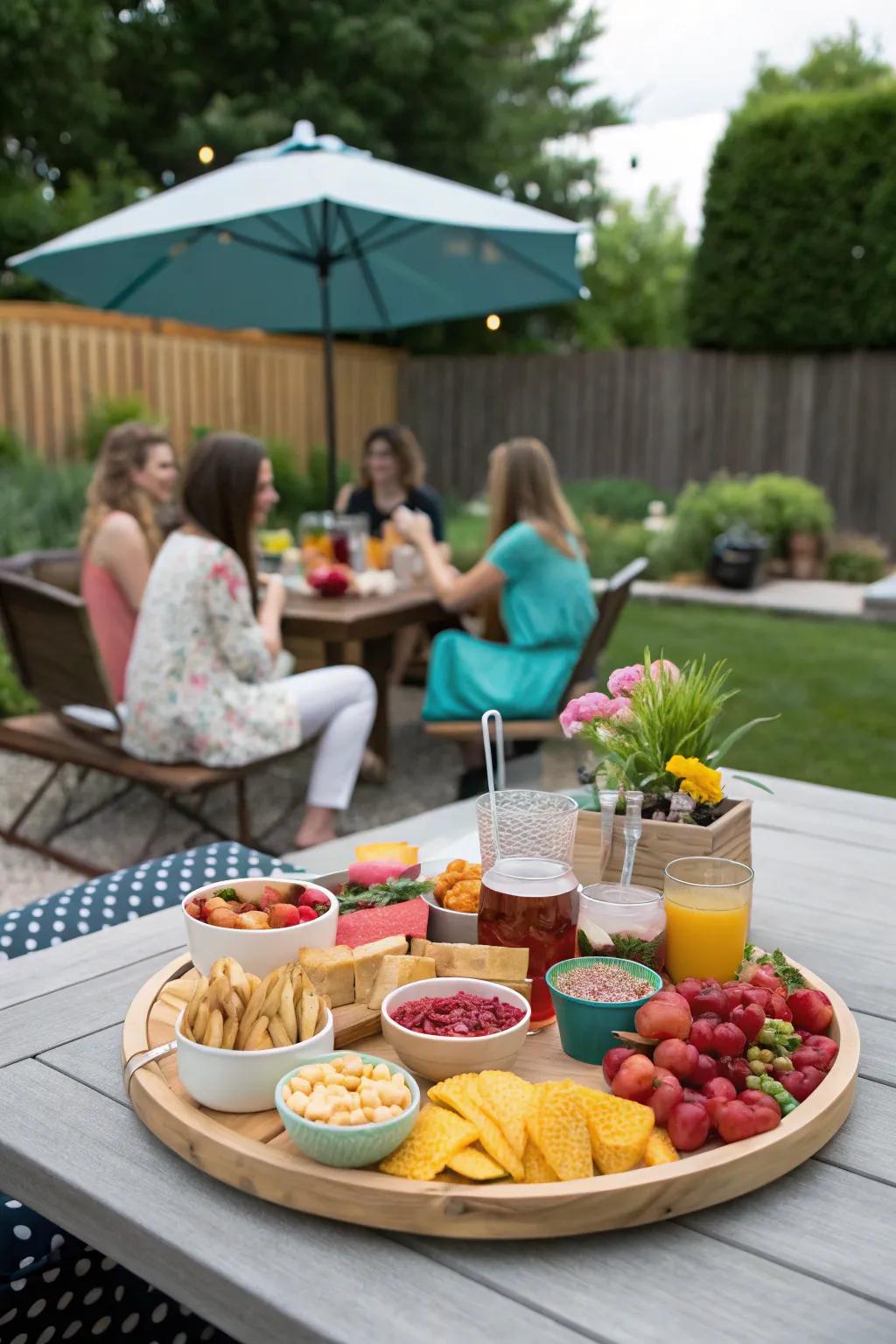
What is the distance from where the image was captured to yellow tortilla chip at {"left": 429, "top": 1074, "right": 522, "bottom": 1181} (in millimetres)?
1069

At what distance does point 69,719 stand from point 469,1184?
3155 mm

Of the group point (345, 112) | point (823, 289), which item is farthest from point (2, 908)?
point (345, 112)

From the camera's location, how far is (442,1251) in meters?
1.02

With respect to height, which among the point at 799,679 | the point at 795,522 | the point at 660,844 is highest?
the point at 660,844

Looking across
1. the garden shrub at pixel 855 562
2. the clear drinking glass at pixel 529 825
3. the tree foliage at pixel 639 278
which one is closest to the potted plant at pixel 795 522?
the garden shrub at pixel 855 562

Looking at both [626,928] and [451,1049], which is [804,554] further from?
[451,1049]

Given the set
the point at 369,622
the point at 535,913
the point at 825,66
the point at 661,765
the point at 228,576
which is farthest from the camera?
the point at 825,66

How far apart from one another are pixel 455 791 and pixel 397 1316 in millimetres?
3926

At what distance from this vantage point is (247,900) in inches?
57.3

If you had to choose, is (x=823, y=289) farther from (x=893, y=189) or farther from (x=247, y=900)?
(x=247, y=900)

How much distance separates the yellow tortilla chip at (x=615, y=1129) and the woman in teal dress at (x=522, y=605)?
118 inches

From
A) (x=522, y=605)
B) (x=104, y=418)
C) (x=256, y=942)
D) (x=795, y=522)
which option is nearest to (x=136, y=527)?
(x=522, y=605)

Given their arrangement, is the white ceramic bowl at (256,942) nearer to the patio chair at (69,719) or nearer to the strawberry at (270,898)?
the strawberry at (270,898)

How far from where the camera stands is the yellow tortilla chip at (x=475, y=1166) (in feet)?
3.46
